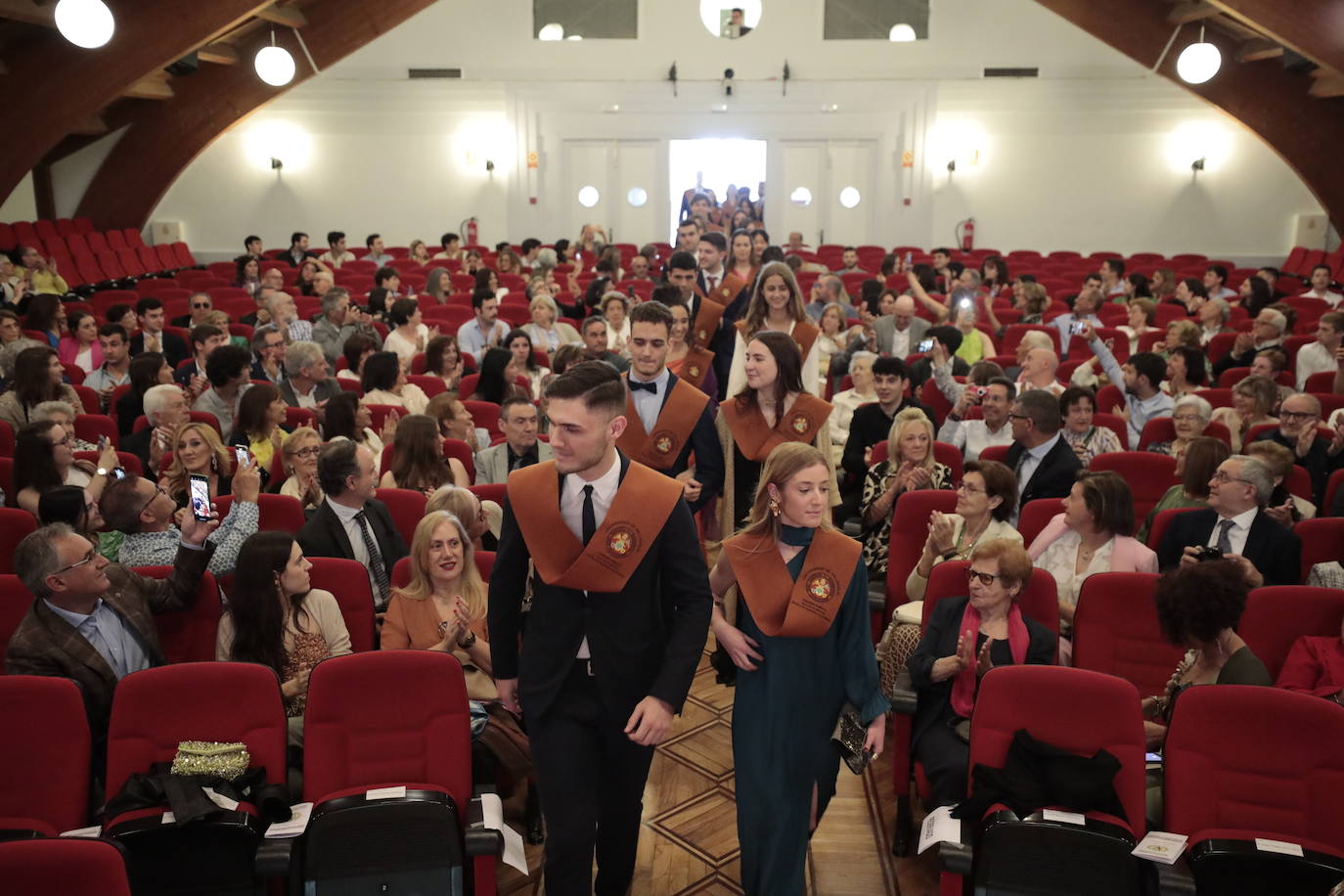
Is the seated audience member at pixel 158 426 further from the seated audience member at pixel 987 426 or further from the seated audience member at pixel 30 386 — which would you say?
the seated audience member at pixel 987 426

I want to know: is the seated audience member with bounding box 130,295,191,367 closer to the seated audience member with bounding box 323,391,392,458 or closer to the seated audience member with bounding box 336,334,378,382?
the seated audience member with bounding box 336,334,378,382

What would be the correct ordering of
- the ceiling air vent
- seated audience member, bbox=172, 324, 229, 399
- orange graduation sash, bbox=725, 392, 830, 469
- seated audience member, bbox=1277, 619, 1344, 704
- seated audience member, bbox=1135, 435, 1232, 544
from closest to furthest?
seated audience member, bbox=1277, 619, 1344, 704 → orange graduation sash, bbox=725, 392, 830, 469 → seated audience member, bbox=1135, 435, 1232, 544 → seated audience member, bbox=172, 324, 229, 399 → the ceiling air vent

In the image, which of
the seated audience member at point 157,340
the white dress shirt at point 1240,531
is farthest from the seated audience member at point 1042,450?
the seated audience member at point 157,340

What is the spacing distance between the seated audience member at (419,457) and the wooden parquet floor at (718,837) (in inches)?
60.7

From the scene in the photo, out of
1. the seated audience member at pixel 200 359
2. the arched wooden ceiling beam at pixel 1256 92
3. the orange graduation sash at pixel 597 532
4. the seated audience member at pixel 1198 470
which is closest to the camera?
the orange graduation sash at pixel 597 532

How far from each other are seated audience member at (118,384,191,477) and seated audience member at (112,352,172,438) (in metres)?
0.69

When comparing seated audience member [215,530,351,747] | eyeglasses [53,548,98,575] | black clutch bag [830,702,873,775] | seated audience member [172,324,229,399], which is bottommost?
black clutch bag [830,702,873,775]

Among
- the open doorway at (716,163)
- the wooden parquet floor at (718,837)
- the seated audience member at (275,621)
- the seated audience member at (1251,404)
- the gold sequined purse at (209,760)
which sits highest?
the open doorway at (716,163)

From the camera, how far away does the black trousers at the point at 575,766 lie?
8.56ft

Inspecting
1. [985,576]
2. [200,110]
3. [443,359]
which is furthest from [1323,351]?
[200,110]

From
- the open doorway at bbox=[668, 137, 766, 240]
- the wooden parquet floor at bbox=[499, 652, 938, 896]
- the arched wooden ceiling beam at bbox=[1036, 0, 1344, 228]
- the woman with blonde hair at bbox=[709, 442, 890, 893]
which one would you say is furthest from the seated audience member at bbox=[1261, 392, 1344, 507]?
the open doorway at bbox=[668, 137, 766, 240]

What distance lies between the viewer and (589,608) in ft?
8.57

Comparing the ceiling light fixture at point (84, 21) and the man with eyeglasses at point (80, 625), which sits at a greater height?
the ceiling light fixture at point (84, 21)

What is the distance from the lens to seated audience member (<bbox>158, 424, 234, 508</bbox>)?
451cm
